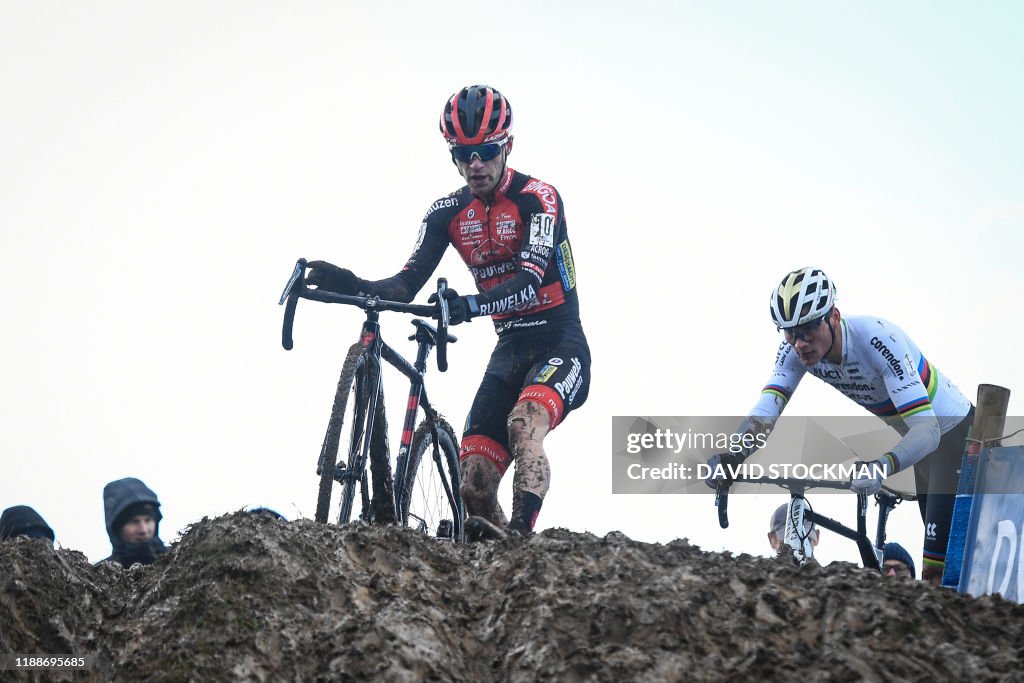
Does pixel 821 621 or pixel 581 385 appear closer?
pixel 821 621

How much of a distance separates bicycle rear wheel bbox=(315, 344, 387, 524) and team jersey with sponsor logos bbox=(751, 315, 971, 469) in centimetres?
279

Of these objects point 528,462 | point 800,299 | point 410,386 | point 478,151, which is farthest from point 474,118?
point 800,299

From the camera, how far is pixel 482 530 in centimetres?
679

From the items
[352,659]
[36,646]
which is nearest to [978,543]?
[352,659]

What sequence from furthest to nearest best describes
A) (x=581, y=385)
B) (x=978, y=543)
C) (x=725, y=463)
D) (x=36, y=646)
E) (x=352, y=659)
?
1. (x=581, y=385)
2. (x=725, y=463)
3. (x=978, y=543)
4. (x=36, y=646)
5. (x=352, y=659)

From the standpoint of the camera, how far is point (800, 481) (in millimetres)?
7539

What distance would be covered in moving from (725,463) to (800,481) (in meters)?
0.51

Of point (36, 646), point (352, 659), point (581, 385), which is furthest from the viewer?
point (581, 385)

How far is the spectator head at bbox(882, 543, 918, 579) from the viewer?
859 cm

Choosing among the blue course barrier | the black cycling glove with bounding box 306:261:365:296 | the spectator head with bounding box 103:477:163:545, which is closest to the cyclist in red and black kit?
the black cycling glove with bounding box 306:261:365:296

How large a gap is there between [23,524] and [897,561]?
632 centimetres

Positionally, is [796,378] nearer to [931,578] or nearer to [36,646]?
[931,578]

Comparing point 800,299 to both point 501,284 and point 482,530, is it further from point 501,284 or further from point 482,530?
point 482,530

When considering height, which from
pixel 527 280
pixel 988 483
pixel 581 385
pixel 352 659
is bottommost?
pixel 352 659
